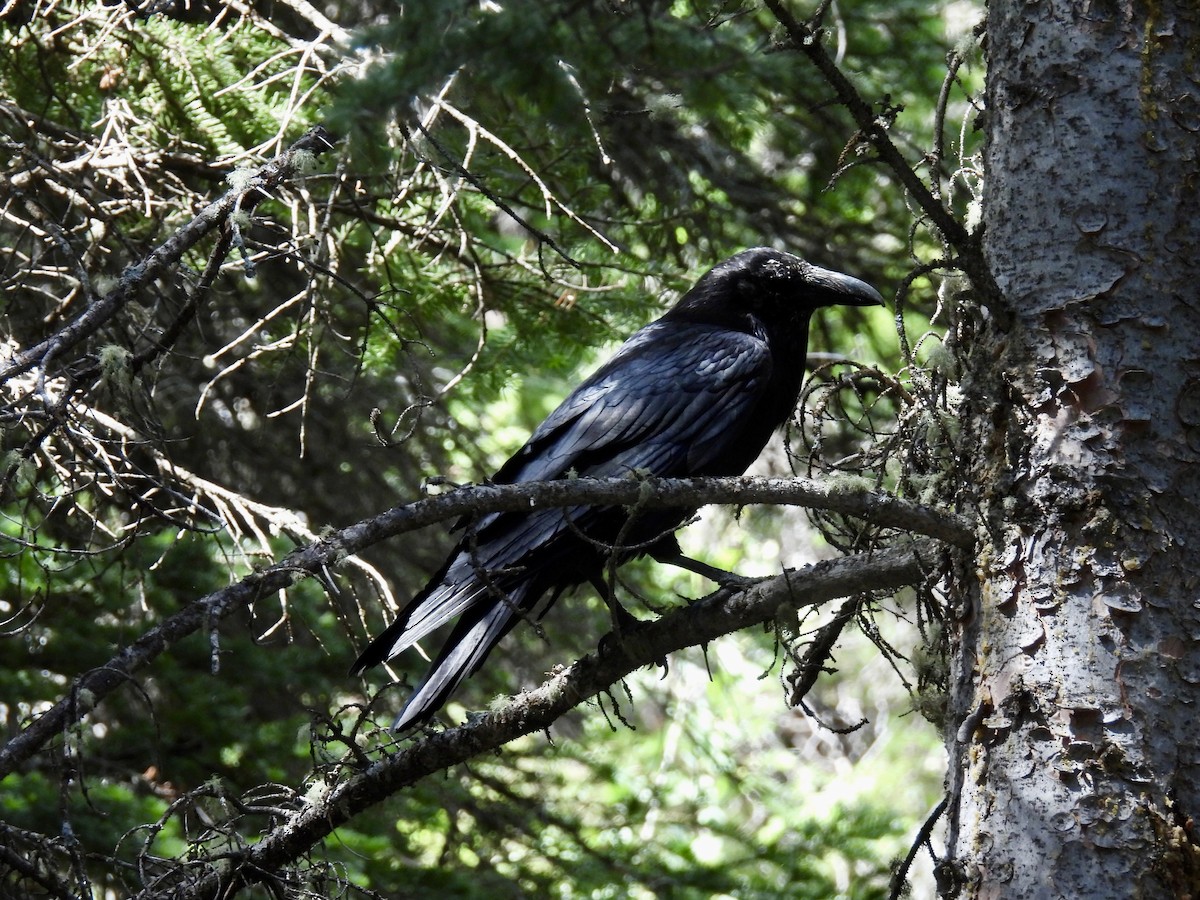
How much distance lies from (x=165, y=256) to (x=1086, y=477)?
7.41ft

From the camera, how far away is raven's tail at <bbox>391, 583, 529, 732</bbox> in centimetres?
358

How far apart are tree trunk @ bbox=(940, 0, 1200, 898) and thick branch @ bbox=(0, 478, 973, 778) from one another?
0.22 metres

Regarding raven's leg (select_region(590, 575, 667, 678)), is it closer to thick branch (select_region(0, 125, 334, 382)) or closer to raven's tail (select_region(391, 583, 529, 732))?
raven's tail (select_region(391, 583, 529, 732))

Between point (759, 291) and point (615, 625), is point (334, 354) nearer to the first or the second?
point (759, 291)

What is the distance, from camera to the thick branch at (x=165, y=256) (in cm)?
284

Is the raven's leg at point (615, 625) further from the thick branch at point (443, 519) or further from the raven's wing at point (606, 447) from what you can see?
the thick branch at point (443, 519)

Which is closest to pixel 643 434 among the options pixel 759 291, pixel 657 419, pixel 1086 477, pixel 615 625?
pixel 657 419

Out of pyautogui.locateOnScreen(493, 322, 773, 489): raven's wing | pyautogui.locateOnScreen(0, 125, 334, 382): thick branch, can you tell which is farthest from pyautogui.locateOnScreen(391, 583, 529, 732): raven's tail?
pyautogui.locateOnScreen(0, 125, 334, 382): thick branch

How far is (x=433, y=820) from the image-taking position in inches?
223

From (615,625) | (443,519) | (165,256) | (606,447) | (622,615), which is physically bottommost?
(443,519)

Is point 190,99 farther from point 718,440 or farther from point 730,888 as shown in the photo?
point 730,888

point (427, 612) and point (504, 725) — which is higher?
point (427, 612)

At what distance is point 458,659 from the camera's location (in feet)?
11.9

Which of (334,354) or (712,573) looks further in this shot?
(334,354)
